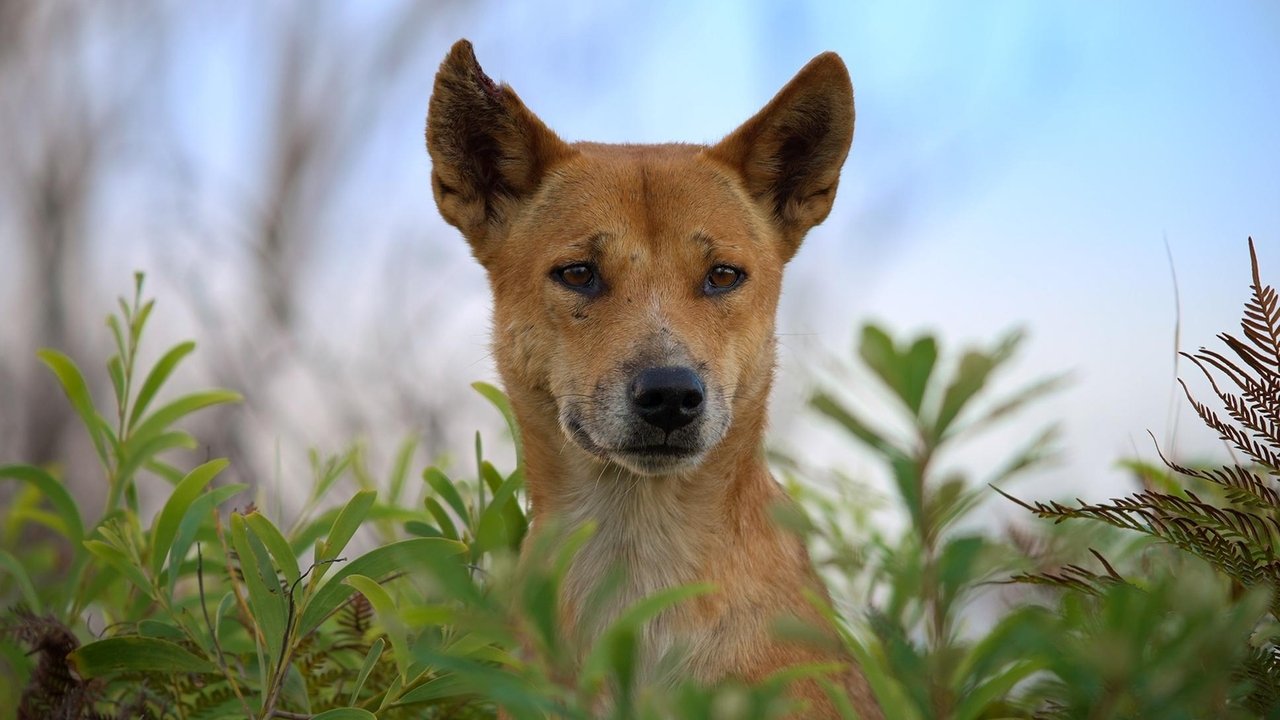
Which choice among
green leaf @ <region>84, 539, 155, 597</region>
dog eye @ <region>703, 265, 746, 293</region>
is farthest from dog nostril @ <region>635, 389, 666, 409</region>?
green leaf @ <region>84, 539, 155, 597</region>

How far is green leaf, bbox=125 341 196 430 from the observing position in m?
3.25

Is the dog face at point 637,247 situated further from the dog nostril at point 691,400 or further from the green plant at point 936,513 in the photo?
the green plant at point 936,513

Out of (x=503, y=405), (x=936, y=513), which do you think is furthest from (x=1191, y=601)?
(x=503, y=405)

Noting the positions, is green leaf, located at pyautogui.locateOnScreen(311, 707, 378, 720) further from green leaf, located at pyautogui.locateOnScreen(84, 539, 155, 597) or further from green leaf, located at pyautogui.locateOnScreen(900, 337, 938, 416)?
green leaf, located at pyautogui.locateOnScreen(900, 337, 938, 416)

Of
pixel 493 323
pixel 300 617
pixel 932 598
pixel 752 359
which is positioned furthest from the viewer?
pixel 493 323

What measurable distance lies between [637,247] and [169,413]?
4.90 ft

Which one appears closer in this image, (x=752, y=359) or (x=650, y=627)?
(x=650, y=627)

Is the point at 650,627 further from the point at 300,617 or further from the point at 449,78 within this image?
the point at 449,78

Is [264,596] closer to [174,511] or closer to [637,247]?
[174,511]

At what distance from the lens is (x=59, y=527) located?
3596 mm

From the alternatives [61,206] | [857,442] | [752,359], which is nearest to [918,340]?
[857,442]

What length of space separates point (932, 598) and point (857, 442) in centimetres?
18

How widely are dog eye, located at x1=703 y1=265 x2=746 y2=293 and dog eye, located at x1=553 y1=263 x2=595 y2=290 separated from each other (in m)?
0.37

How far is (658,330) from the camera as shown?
3.47 meters
